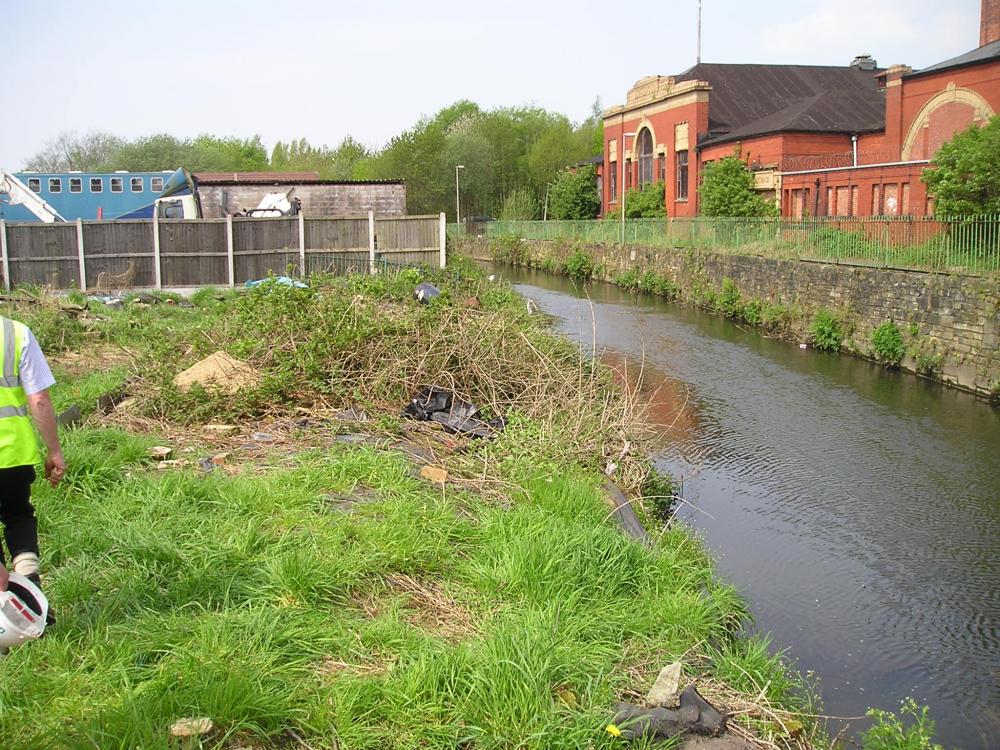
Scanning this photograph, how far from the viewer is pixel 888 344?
1741cm

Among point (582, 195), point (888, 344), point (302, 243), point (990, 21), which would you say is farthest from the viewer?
point (582, 195)

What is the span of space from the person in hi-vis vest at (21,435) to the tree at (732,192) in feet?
109

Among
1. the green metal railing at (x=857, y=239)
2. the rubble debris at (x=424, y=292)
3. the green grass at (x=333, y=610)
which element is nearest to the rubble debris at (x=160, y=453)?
the green grass at (x=333, y=610)

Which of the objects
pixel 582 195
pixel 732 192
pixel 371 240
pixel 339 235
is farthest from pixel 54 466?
pixel 582 195

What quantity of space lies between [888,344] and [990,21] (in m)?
18.4

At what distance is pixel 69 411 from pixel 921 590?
7.48m

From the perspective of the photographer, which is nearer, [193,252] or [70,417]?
[70,417]

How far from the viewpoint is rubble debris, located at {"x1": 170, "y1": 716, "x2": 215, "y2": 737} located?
12.1 ft

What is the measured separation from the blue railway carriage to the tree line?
18.9 metres

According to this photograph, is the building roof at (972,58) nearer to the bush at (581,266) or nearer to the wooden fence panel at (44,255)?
the bush at (581,266)

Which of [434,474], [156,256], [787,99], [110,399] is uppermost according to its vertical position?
[787,99]

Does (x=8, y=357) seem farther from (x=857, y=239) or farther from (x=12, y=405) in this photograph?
(x=857, y=239)

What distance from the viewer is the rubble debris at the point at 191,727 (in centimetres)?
369

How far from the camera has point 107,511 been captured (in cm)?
619
